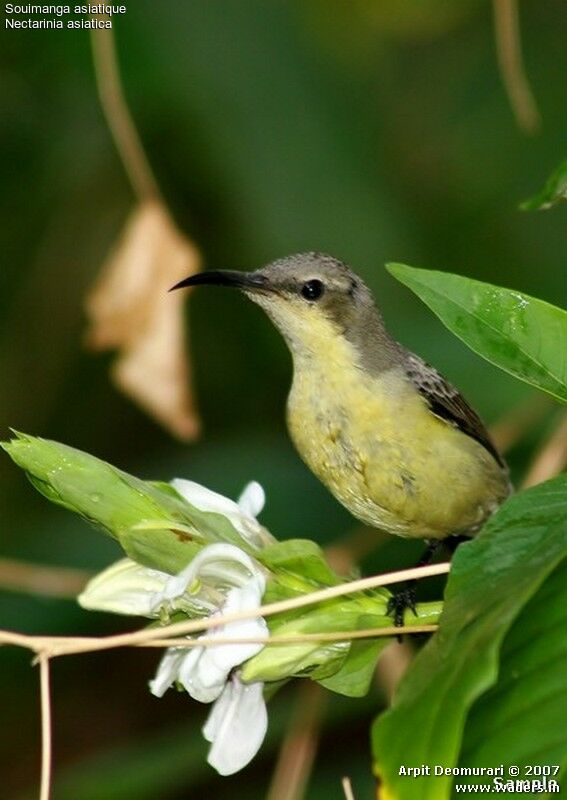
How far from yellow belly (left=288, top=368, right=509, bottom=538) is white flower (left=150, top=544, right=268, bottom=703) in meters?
1.22

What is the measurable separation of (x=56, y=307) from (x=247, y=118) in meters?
1.34

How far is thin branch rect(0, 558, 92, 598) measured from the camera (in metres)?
4.30

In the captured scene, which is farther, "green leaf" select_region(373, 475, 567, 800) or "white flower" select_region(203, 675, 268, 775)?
"white flower" select_region(203, 675, 268, 775)

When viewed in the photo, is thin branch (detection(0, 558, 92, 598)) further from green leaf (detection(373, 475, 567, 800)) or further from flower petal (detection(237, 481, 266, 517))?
green leaf (detection(373, 475, 567, 800))

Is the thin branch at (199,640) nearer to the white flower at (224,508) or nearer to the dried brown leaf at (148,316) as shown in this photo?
the white flower at (224,508)

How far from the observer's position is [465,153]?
5965 mm

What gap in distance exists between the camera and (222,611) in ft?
7.11

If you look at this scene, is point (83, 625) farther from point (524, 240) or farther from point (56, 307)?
point (524, 240)

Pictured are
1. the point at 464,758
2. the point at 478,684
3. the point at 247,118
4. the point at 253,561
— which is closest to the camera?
the point at 478,684

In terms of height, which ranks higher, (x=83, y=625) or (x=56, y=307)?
(x=56, y=307)

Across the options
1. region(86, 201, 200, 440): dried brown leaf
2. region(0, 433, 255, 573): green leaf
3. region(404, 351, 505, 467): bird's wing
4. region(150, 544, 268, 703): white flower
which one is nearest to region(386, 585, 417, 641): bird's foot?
region(150, 544, 268, 703): white flower

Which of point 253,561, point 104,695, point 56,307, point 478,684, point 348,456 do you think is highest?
point 56,307

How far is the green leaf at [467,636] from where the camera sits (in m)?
1.73

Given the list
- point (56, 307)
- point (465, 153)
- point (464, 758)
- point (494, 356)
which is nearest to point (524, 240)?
point (465, 153)
